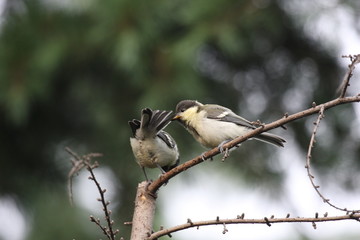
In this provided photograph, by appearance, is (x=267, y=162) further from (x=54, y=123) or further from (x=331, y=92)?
(x=54, y=123)

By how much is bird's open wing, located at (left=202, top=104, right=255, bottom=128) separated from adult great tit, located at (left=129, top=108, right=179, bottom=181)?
0.79 ft

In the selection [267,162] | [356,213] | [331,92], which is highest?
[331,92]

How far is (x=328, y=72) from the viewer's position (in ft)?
16.0

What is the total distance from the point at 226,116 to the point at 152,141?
407mm


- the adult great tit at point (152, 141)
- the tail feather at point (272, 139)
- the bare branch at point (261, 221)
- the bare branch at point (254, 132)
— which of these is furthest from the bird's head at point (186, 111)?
the bare branch at point (261, 221)

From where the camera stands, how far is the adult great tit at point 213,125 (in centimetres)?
302

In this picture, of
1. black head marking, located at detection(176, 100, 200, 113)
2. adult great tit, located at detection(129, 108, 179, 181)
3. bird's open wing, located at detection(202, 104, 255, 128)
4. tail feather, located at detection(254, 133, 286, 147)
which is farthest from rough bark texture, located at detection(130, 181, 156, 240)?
black head marking, located at detection(176, 100, 200, 113)

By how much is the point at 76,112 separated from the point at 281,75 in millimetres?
1904

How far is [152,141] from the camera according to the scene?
3162 mm

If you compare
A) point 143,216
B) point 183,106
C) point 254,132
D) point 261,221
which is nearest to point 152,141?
point 183,106

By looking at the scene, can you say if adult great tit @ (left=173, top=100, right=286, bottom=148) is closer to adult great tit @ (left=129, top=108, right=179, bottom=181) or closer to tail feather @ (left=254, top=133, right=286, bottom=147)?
tail feather @ (left=254, top=133, right=286, bottom=147)

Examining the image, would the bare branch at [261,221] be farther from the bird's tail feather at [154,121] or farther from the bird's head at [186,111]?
the bird's head at [186,111]

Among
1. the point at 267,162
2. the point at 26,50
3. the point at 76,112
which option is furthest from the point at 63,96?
the point at 267,162

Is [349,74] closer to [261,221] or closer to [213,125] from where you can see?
[261,221]
